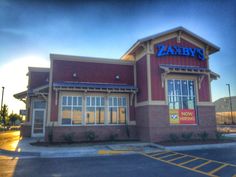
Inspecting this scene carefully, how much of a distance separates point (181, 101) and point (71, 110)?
878 centimetres

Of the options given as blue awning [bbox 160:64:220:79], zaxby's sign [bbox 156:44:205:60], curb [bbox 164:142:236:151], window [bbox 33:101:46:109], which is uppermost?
zaxby's sign [bbox 156:44:205:60]

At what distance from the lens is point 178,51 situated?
49.8 ft

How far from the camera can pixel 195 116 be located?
48.8ft

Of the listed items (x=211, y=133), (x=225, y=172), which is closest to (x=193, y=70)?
(x=211, y=133)

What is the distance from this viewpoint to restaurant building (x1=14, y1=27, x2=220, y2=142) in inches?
555

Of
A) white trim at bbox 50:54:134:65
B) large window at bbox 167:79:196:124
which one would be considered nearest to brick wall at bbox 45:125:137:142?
large window at bbox 167:79:196:124

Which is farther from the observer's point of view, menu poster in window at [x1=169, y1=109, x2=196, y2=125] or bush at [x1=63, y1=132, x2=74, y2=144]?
menu poster in window at [x1=169, y1=109, x2=196, y2=125]

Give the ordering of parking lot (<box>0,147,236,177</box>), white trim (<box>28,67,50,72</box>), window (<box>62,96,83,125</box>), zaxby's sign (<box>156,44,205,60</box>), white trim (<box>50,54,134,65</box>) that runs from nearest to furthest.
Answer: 1. parking lot (<box>0,147,236,177</box>)
2. window (<box>62,96,83,125</box>)
3. zaxby's sign (<box>156,44,205,60</box>)
4. white trim (<box>50,54,134,65</box>)
5. white trim (<box>28,67,50,72</box>)

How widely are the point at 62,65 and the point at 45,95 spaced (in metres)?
3.06

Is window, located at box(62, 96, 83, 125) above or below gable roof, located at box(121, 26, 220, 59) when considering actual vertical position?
below

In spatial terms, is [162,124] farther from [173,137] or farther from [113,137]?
[113,137]

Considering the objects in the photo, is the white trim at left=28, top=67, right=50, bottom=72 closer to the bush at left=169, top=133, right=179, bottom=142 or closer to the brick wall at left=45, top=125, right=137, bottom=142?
the brick wall at left=45, top=125, right=137, bottom=142

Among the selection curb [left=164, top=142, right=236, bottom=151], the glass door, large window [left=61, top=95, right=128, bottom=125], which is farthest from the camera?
the glass door

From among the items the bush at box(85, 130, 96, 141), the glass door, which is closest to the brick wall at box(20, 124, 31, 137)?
the glass door
